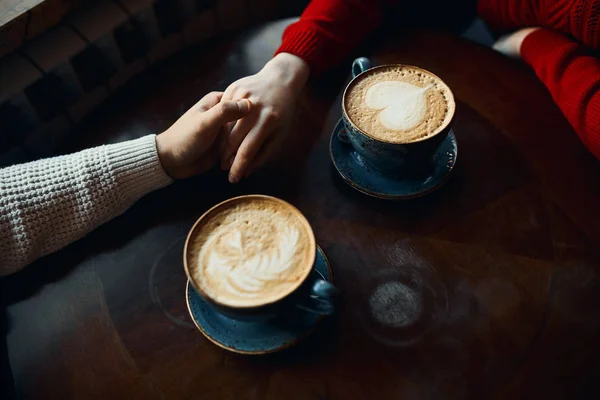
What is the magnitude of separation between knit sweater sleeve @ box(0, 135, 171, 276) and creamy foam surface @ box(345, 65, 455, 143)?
0.36m

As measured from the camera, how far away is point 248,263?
683 millimetres

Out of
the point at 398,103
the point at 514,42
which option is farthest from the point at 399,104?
the point at 514,42

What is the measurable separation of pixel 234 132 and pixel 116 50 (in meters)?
0.55

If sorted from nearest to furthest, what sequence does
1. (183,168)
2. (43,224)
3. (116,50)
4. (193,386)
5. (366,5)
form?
(193,386) → (43,224) → (183,168) → (366,5) → (116,50)

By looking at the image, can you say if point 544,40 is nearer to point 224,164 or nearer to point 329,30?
point 329,30

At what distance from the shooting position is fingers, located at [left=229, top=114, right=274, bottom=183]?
Result: 87 centimetres

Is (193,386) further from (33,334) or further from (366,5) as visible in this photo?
(366,5)

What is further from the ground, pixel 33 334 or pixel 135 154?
pixel 135 154

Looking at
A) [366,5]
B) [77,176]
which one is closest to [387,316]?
[77,176]

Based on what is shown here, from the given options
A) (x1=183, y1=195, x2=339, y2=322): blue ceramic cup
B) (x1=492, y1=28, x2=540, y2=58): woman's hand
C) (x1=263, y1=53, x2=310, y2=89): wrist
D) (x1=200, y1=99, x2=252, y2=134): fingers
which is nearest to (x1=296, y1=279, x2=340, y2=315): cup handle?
(x1=183, y1=195, x2=339, y2=322): blue ceramic cup

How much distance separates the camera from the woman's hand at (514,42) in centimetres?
111

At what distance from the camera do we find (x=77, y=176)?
815 millimetres

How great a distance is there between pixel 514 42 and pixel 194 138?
0.75 meters

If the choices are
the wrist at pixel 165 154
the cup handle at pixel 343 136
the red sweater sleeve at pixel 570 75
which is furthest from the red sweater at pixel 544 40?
the wrist at pixel 165 154
